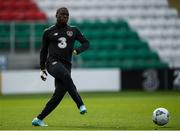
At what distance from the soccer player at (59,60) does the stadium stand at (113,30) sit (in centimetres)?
1335

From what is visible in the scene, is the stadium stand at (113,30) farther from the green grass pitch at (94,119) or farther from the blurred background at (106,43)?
the green grass pitch at (94,119)

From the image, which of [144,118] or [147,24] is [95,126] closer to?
[144,118]

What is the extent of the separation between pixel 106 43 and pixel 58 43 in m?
15.6

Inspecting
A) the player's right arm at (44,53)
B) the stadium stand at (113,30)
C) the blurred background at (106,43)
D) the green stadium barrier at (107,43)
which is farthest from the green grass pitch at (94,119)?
the stadium stand at (113,30)

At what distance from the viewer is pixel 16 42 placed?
25.1 metres

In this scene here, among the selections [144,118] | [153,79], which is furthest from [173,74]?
[144,118]

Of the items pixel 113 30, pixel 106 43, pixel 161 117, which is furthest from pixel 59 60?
pixel 113 30

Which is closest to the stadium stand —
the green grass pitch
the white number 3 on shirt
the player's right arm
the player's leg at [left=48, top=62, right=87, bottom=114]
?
the green grass pitch

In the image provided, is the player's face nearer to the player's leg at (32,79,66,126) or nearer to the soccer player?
the soccer player

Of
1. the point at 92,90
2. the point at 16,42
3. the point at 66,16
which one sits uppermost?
the point at 66,16

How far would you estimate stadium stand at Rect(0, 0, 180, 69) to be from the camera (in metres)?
25.2

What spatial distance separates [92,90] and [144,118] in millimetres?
11643

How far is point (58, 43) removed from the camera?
1104 cm

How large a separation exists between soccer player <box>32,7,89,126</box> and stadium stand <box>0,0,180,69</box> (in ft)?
43.8
